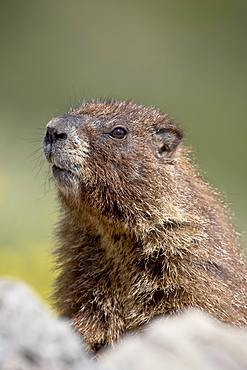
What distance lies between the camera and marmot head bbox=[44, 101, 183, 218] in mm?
4543

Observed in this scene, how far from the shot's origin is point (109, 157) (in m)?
4.66

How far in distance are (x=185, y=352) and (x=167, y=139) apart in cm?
295

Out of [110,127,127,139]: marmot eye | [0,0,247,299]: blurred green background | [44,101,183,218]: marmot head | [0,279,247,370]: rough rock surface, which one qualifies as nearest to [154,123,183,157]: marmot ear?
[44,101,183,218]: marmot head

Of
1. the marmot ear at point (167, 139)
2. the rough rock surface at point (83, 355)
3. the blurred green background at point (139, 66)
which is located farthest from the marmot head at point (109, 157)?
the blurred green background at point (139, 66)

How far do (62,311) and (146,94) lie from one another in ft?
24.8

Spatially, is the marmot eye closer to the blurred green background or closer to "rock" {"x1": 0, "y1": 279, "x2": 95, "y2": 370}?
"rock" {"x1": 0, "y1": 279, "x2": 95, "y2": 370}

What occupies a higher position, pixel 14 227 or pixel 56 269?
pixel 14 227

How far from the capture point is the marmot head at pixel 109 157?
4543 mm

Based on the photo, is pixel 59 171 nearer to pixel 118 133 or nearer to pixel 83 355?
pixel 118 133

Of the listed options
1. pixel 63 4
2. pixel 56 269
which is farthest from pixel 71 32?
pixel 56 269

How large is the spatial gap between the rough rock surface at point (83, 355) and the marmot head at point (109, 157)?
2.10 m

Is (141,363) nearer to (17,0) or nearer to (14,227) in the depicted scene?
(14,227)

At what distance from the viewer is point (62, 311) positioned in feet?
16.3

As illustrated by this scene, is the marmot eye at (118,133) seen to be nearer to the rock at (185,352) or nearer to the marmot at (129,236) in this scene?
the marmot at (129,236)
